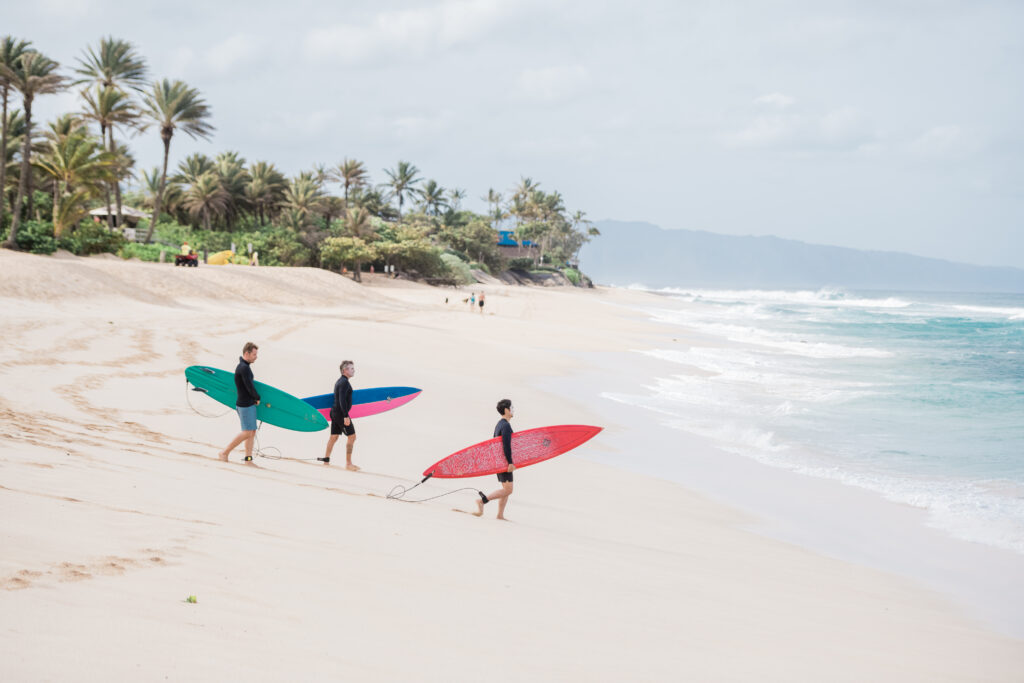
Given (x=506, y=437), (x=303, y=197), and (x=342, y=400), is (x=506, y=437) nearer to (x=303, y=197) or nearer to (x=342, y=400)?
(x=342, y=400)

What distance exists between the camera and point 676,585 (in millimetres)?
5625

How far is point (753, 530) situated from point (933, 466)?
5811 mm

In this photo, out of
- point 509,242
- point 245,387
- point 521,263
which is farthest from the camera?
point 509,242

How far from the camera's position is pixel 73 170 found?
30312 mm

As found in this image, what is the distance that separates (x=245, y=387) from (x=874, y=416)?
14.1 metres

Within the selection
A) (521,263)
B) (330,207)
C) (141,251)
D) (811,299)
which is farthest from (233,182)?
(811,299)

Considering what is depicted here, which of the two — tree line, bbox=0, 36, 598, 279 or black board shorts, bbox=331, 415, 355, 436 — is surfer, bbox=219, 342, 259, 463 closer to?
black board shorts, bbox=331, 415, 355, 436

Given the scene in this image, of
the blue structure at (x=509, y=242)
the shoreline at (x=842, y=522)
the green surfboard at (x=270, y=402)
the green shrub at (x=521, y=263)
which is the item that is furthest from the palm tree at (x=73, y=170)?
the blue structure at (x=509, y=242)

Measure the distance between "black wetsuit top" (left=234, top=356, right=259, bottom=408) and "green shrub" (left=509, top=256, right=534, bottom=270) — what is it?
7468 centimetres

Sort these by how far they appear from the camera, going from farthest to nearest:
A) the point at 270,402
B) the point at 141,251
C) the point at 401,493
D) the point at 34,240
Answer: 1. the point at 141,251
2. the point at 34,240
3. the point at 270,402
4. the point at 401,493

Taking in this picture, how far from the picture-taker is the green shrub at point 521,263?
82.9m

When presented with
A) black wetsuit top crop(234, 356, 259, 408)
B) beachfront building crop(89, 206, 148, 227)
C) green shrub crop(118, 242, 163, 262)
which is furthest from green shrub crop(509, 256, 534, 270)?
black wetsuit top crop(234, 356, 259, 408)

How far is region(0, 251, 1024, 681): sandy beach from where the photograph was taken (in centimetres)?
332

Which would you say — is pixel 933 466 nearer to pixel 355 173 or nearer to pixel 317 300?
pixel 317 300
